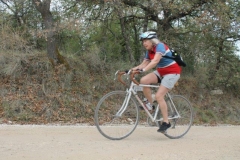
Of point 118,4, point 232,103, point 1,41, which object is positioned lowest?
point 232,103

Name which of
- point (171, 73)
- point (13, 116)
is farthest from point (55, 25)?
point (171, 73)

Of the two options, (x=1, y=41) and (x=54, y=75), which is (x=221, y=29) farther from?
(x=1, y=41)

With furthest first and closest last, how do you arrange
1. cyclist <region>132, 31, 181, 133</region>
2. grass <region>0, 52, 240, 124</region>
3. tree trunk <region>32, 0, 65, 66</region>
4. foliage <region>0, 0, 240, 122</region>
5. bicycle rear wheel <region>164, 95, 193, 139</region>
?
tree trunk <region>32, 0, 65, 66</region> → foliage <region>0, 0, 240, 122</region> → grass <region>0, 52, 240, 124</region> → bicycle rear wheel <region>164, 95, 193, 139</region> → cyclist <region>132, 31, 181, 133</region>

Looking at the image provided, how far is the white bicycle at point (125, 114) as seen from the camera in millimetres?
5770

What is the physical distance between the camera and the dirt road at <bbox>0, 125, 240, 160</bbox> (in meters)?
4.79

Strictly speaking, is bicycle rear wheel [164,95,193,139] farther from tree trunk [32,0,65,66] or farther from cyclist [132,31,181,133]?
tree trunk [32,0,65,66]

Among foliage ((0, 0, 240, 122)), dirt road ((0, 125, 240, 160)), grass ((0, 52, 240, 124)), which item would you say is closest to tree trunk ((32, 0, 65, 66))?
foliage ((0, 0, 240, 122))

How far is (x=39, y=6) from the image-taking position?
9938 millimetres

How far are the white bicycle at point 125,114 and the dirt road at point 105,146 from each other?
0.55ft

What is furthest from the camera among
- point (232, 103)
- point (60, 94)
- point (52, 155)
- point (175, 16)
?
point (232, 103)

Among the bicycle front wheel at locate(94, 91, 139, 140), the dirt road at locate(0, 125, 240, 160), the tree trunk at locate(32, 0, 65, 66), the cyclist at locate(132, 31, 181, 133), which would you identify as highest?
the tree trunk at locate(32, 0, 65, 66)

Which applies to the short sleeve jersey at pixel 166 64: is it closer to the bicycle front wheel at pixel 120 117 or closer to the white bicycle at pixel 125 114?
the white bicycle at pixel 125 114

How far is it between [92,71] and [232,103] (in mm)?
5101

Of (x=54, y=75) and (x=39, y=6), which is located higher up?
(x=39, y=6)
